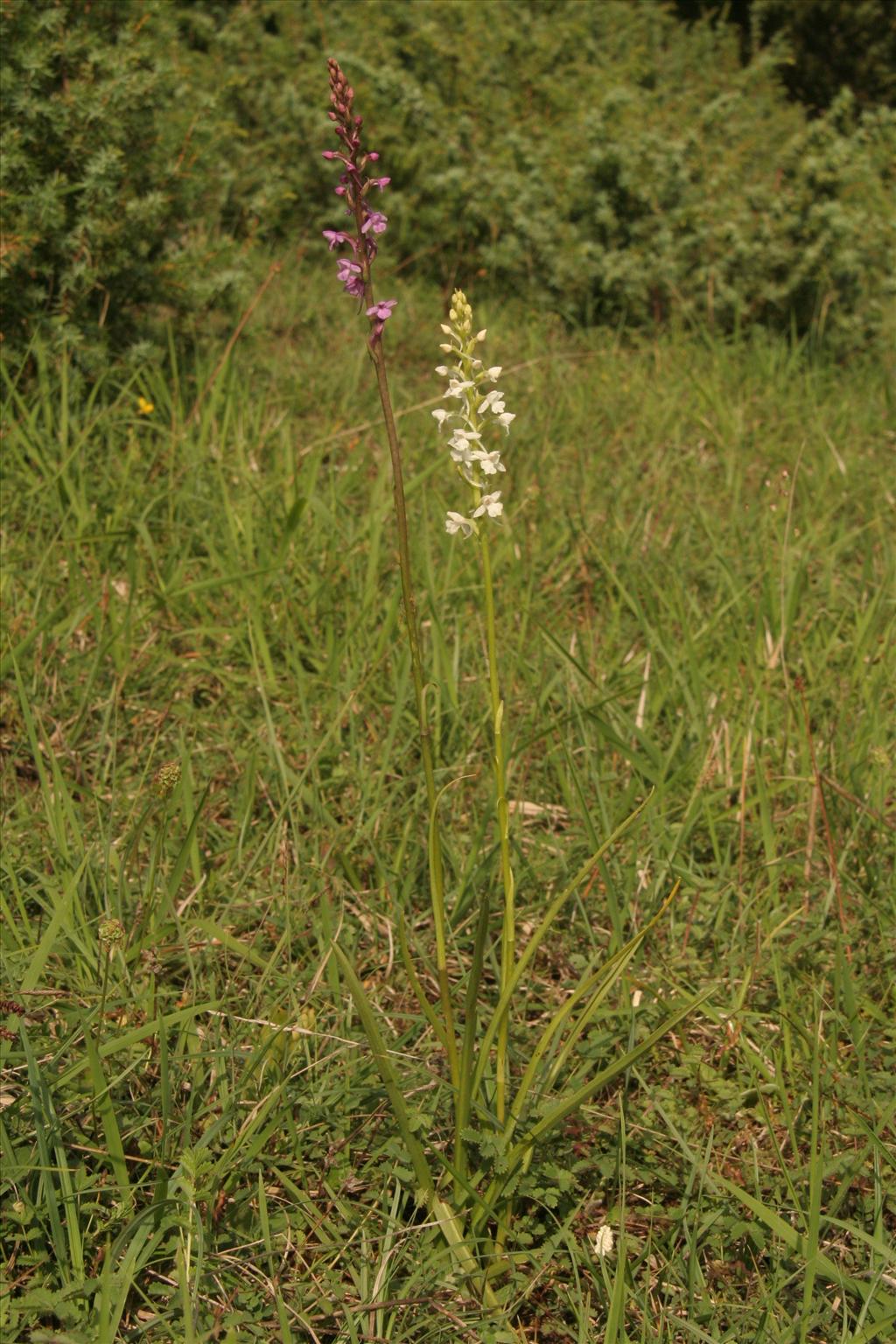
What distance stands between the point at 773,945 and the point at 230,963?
994mm

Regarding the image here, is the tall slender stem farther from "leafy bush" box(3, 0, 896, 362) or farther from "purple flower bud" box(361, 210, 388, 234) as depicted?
"leafy bush" box(3, 0, 896, 362)

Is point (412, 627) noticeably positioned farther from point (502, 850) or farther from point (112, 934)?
point (112, 934)

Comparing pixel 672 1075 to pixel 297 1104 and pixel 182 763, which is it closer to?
pixel 297 1104

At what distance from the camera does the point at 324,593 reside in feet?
10.2

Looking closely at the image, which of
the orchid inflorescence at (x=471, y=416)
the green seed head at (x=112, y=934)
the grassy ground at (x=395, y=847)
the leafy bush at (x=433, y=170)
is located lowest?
the grassy ground at (x=395, y=847)

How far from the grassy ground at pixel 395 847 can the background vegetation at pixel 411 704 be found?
0.01 metres

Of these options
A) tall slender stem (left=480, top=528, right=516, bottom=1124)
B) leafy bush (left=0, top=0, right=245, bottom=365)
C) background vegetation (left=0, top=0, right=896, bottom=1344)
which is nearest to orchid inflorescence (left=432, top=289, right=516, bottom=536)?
tall slender stem (left=480, top=528, right=516, bottom=1124)

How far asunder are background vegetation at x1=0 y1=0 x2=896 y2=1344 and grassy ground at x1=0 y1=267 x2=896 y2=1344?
0.01 m

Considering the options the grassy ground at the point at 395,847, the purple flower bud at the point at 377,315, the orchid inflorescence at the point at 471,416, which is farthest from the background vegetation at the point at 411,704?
the purple flower bud at the point at 377,315

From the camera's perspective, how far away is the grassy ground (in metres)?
1.71

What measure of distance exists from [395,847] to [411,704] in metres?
0.43

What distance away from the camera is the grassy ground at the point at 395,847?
5.60ft

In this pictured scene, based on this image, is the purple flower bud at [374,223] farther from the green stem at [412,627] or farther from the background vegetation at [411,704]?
the background vegetation at [411,704]

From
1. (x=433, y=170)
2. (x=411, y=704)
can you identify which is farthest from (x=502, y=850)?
(x=433, y=170)
